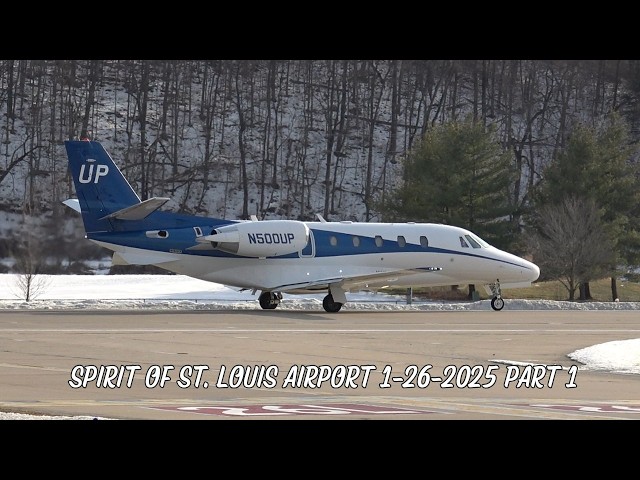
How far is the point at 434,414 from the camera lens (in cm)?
1226

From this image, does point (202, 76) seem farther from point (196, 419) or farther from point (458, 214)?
point (196, 419)

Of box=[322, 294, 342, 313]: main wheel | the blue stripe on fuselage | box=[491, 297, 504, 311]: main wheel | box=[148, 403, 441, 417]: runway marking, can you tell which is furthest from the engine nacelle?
box=[148, 403, 441, 417]: runway marking

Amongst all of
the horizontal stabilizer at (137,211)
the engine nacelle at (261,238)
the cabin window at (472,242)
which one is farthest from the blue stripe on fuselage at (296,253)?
the horizontal stabilizer at (137,211)

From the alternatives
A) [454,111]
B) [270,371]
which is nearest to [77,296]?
[270,371]

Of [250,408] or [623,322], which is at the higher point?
[250,408]

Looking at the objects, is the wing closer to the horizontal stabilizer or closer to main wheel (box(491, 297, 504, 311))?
main wheel (box(491, 297, 504, 311))

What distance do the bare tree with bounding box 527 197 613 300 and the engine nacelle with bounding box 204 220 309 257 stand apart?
2224 centimetres

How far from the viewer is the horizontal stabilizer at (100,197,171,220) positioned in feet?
101

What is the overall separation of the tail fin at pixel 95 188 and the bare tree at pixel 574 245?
88.7ft

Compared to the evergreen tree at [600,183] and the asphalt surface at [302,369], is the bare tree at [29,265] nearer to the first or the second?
the asphalt surface at [302,369]

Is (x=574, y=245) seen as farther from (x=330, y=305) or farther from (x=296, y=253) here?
(x=296, y=253)

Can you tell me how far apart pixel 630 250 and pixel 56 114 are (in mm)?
39681

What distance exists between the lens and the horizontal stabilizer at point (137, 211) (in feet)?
101

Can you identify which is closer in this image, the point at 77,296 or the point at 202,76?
the point at 77,296
